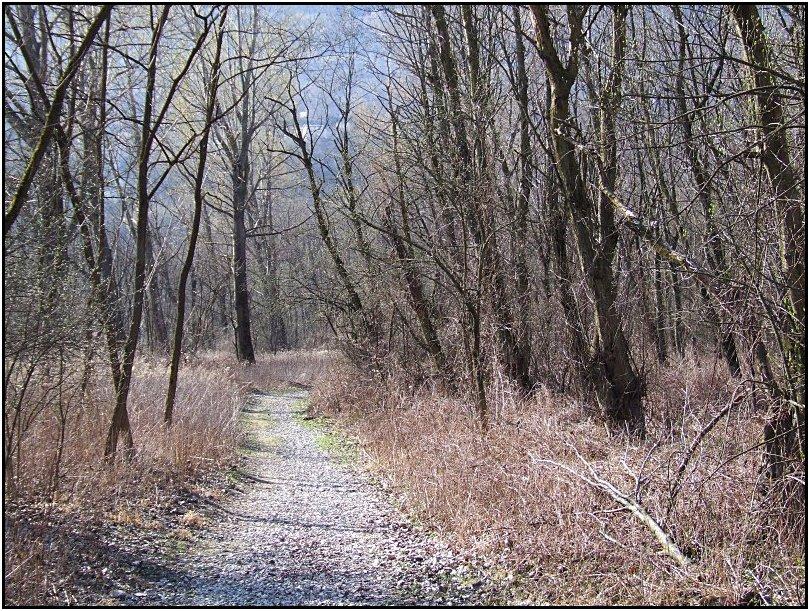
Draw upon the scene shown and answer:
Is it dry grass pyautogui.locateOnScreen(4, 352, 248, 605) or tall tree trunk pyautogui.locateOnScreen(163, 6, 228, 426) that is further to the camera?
tall tree trunk pyautogui.locateOnScreen(163, 6, 228, 426)

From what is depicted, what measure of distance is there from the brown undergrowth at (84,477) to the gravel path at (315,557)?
0.49 meters

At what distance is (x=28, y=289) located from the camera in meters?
5.14

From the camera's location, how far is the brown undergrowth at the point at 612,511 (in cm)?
417

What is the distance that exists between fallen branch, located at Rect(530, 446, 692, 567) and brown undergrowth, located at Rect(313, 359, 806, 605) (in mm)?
47

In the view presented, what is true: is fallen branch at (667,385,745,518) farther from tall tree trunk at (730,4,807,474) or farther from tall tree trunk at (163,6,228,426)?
tall tree trunk at (163,6,228,426)

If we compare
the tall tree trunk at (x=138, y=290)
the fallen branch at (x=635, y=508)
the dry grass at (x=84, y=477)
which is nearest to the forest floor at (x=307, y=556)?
the dry grass at (x=84, y=477)

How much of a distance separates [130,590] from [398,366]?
326 inches

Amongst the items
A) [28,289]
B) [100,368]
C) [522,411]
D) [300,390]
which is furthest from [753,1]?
[300,390]

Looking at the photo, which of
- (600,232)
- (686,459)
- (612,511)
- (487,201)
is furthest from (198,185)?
(686,459)

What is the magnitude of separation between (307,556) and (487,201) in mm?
5055

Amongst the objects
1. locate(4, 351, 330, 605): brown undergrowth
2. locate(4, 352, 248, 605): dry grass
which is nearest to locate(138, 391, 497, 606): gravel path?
locate(4, 351, 330, 605): brown undergrowth

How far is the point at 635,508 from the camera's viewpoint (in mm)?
4598

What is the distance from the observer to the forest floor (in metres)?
4.66

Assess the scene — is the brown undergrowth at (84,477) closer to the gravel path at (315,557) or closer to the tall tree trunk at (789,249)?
the gravel path at (315,557)
